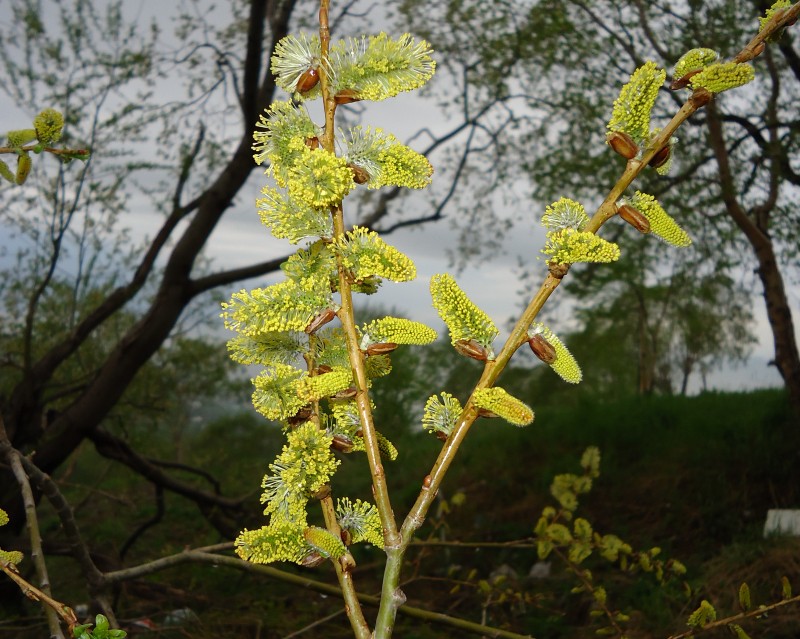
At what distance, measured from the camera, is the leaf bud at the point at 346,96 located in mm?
582

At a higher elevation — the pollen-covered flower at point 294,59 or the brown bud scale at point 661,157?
the pollen-covered flower at point 294,59

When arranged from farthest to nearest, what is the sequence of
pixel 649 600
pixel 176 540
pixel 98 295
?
pixel 98 295 < pixel 176 540 < pixel 649 600

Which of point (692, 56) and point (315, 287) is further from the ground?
point (692, 56)

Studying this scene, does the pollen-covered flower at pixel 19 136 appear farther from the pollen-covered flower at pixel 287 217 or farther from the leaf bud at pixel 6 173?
the pollen-covered flower at pixel 287 217

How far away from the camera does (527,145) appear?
5.59 m

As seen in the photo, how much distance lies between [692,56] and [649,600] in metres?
3.07

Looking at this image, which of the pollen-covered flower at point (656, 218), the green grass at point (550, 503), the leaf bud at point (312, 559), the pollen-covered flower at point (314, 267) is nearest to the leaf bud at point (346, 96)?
the pollen-covered flower at point (314, 267)

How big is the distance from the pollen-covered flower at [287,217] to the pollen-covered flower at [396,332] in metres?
0.08

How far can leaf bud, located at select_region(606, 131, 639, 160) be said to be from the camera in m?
0.55

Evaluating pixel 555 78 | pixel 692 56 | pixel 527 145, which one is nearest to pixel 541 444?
pixel 527 145

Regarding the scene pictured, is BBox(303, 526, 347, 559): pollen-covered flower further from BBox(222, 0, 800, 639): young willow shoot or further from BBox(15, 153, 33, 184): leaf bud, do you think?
BBox(15, 153, 33, 184): leaf bud

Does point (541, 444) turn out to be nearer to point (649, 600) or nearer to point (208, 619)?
point (649, 600)

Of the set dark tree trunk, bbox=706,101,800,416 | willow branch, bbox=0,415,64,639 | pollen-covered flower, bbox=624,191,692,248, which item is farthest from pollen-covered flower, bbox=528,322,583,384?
dark tree trunk, bbox=706,101,800,416

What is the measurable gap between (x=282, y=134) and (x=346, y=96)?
0.05 m
